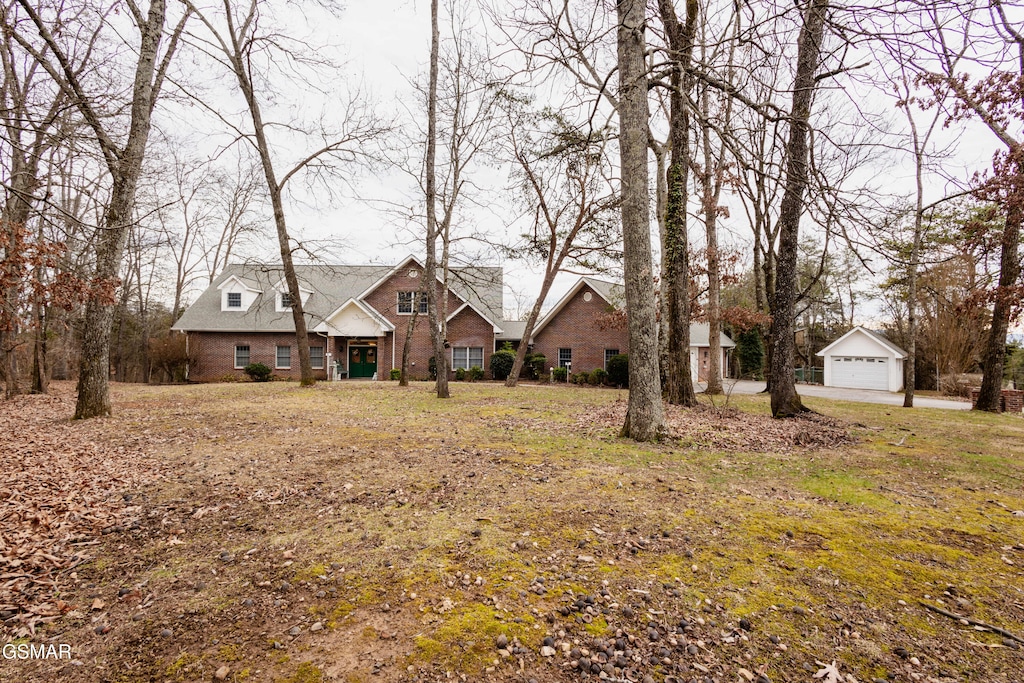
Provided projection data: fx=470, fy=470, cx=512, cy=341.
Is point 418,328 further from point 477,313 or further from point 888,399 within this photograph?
point 888,399

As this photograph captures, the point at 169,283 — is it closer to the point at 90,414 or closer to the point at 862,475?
the point at 90,414

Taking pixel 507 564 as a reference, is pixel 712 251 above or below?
above

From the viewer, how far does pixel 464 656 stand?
2.59 m

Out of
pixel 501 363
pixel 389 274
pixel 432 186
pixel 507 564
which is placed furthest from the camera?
pixel 389 274

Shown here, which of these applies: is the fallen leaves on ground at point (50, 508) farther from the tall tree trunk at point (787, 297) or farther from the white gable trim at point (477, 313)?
the white gable trim at point (477, 313)

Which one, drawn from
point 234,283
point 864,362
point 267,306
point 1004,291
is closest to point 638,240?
point 1004,291

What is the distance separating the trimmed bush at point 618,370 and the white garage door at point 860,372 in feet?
55.3

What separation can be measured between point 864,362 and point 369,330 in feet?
99.8

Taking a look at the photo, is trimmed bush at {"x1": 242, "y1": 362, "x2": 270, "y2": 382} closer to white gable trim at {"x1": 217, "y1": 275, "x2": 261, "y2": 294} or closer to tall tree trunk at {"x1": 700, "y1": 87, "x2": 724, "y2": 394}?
white gable trim at {"x1": 217, "y1": 275, "x2": 261, "y2": 294}

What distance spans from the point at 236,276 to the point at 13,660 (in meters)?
27.9

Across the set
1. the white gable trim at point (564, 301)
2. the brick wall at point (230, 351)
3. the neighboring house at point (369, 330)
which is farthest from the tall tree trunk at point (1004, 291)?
the brick wall at point (230, 351)

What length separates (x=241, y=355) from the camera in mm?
26625

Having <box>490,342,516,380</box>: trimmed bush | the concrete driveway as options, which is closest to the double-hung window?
<box>490,342,516,380</box>: trimmed bush

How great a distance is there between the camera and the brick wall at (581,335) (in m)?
27.1
